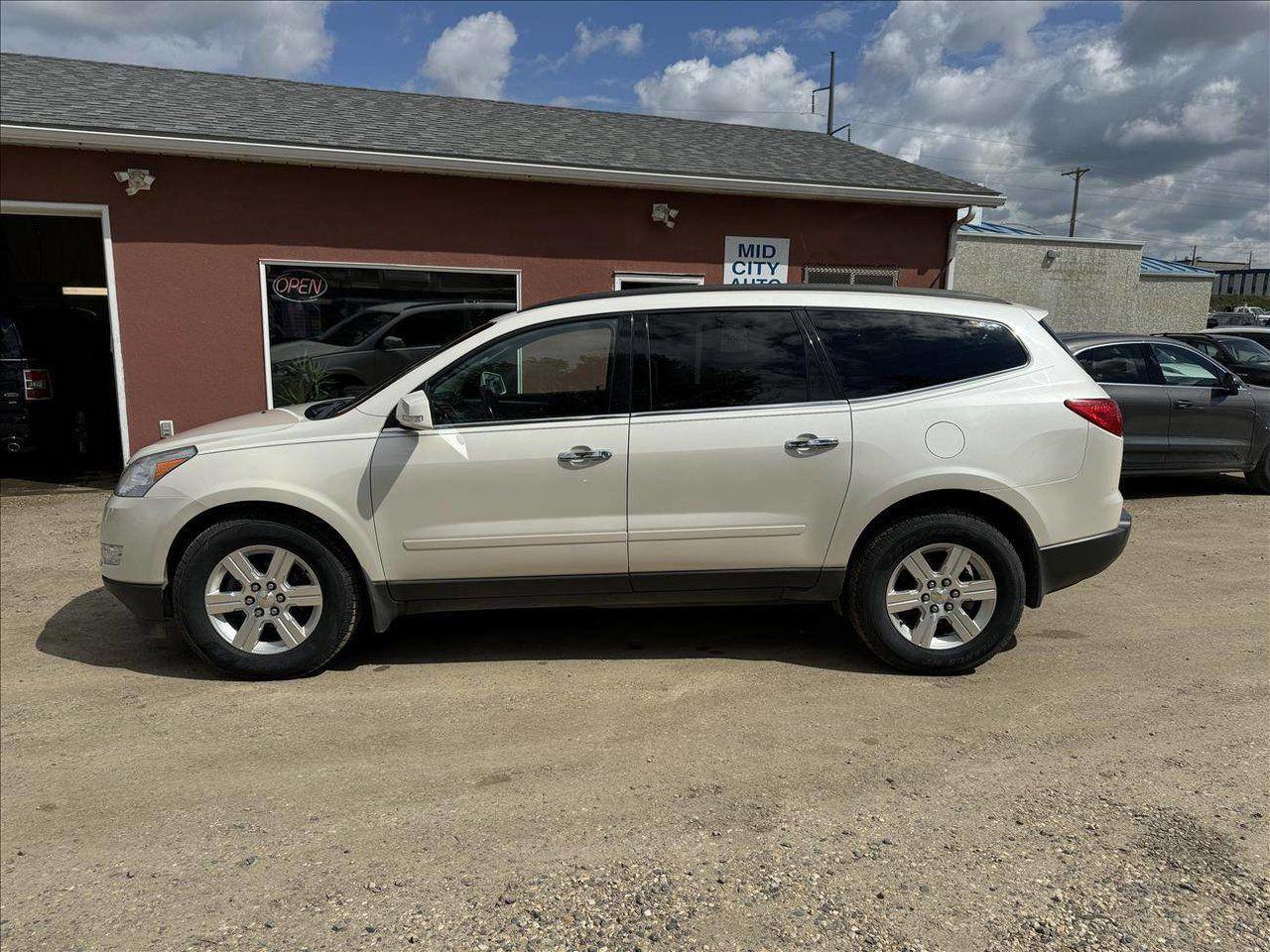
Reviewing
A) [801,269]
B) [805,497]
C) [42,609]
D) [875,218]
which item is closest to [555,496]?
[805,497]

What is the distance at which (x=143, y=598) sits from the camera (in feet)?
13.9

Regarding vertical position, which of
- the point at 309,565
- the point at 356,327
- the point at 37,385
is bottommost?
the point at 309,565

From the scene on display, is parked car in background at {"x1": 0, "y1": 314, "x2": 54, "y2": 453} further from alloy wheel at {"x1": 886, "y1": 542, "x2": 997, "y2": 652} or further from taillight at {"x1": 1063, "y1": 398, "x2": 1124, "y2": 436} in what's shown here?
taillight at {"x1": 1063, "y1": 398, "x2": 1124, "y2": 436}

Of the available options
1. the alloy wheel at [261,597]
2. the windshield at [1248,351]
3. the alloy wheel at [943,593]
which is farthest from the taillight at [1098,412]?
the windshield at [1248,351]

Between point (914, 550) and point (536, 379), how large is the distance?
2002 millimetres

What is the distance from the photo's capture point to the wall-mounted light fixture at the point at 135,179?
8.66 metres

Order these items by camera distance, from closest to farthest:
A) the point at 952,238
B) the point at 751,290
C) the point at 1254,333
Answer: the point at 751,290
the point at 952,238
the point at 1254,333

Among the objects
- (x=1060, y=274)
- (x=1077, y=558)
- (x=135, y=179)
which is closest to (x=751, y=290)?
(x=1077, y=558)

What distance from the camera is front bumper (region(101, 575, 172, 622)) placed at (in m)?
4.24

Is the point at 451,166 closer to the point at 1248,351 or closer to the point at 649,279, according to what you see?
the point at 649,279

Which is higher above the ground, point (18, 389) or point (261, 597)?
point (18, 389)

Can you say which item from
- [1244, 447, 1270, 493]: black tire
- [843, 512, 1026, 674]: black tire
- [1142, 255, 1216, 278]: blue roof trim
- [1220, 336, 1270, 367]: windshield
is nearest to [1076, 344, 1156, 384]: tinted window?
[1244, 447, 1270, 493]: black tire

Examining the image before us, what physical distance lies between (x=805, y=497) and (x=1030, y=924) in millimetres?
2094

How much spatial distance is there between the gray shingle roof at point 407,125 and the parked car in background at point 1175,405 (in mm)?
3606
